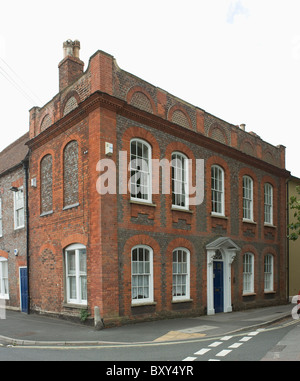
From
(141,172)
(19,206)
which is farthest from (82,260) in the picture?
(19,206)

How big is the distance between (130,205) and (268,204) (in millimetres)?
10964

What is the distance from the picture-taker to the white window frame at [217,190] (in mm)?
17195

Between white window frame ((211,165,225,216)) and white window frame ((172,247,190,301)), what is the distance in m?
2.76

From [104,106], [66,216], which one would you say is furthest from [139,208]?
[104,106]

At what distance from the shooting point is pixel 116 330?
37.6 feet

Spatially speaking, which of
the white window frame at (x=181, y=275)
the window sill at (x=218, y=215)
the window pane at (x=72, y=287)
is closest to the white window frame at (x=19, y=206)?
the window pane at (x=72, y=287)

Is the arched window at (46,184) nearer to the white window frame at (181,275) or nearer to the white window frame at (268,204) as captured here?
the white window frame at (181,275)

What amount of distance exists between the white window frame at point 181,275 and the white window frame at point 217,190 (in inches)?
109

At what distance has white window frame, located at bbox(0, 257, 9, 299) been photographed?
1908 cm

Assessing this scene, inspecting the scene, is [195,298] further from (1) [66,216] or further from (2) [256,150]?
(2) [256,150]

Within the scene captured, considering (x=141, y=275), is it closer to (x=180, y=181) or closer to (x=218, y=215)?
(x=180, y=181)
